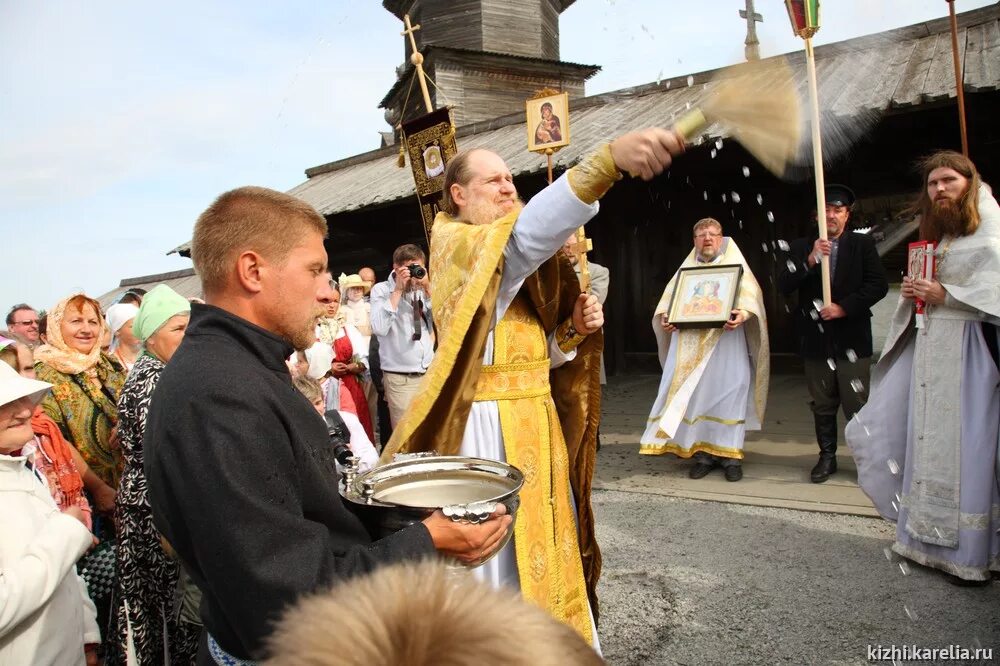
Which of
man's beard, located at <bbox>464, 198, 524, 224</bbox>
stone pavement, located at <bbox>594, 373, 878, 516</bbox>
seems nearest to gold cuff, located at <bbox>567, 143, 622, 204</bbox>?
man's beard, located at <bbox>464, 198, 524, 224</bbox>

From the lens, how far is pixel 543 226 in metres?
2.11

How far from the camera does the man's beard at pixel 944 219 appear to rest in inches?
149

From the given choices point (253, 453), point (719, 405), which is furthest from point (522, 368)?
point (719, 405)

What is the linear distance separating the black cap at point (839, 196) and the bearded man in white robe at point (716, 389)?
93 cm

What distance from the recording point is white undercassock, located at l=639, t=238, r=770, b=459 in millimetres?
5969

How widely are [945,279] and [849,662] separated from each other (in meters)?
2.17

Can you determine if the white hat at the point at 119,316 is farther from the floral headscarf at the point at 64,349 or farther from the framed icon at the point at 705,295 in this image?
the framed icon at the point at 705,295

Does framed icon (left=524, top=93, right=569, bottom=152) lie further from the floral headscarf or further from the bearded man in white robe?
the floral headscarf

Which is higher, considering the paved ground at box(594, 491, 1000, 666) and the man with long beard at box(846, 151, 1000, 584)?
the man with long beard at box(846, 151, 1000, 584)

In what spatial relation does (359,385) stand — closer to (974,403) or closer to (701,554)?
(701,554)

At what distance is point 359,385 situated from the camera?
22.6 feet

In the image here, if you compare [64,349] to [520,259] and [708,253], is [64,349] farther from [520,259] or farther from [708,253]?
[708,253]

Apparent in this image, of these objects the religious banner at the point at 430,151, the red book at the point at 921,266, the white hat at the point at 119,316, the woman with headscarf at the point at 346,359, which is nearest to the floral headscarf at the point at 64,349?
the white hat at the point at 119,316

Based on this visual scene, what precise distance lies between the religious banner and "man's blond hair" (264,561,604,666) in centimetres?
367
